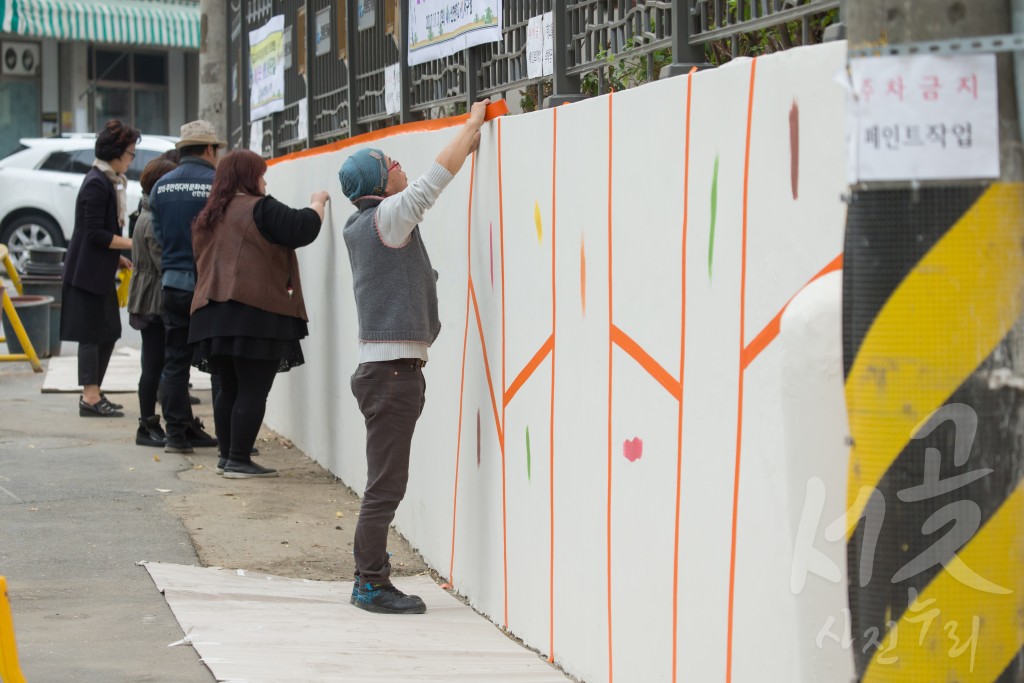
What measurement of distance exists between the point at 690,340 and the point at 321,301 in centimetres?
517

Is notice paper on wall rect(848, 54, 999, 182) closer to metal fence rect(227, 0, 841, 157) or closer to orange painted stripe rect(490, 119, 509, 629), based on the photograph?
metal fence rect(227, 0, 841, 157)

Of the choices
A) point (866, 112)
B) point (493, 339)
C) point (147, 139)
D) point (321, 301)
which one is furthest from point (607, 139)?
point (147, 139)

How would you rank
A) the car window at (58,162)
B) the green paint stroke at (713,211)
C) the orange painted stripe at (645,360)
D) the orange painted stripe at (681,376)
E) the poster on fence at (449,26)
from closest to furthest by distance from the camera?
the green paint stroke at (713,211) → the orange painted stripe at (681,376) → the orange painted stripe at (645,360) → the poster on fence at (449,26) → the car window at (58,162)

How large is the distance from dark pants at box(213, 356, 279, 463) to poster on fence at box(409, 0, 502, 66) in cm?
192

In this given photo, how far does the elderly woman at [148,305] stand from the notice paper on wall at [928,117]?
7.06 meters

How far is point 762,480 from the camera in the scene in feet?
10.6

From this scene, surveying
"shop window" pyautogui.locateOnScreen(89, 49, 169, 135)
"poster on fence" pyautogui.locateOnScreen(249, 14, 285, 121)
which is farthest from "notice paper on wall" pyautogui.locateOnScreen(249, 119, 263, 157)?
"shop window" pyautogui.locateOnScreen(89, 49, 169, 135)

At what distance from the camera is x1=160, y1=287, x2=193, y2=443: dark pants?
856cm

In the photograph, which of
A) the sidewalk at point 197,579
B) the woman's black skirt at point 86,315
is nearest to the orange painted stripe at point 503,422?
the sidewalk at point 197,579

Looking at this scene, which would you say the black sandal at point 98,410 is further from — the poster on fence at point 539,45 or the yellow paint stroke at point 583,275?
the yellow paint stroke at point 583,275

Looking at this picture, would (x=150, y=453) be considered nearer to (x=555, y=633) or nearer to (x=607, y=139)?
(x=555, y=633)

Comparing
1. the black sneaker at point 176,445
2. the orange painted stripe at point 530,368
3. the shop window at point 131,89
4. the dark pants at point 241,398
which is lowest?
the black sneaker at point 176,445

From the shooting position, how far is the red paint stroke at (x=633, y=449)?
3.97 metres

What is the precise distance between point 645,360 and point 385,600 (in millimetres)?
1914
